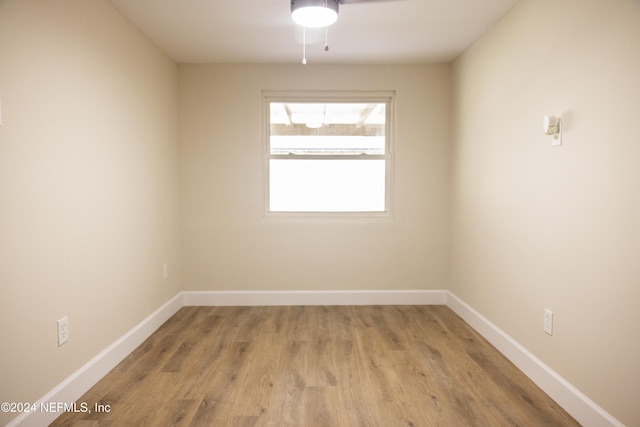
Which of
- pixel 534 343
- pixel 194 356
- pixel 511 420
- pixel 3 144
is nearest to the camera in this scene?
pixel 3 144

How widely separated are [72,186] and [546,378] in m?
2.86

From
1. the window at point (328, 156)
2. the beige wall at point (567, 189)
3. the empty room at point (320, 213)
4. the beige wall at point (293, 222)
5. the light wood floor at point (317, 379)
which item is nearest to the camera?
the beige wall at point (567, 189)

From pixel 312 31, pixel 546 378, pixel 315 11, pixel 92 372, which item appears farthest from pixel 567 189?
pixel 92 372

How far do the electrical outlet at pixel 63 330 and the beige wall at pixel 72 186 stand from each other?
32 mm

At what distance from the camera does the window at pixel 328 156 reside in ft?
12.7

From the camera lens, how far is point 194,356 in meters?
2.64

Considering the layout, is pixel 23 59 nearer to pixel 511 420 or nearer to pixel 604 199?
pixel 604 199

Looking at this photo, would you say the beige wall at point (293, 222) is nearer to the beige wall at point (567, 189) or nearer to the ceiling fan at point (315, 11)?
the beige wall at point (567, 189)

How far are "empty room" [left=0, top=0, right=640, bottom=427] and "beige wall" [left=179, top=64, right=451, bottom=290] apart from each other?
0.07ft

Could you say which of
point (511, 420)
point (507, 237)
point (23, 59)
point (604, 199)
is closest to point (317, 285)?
point (507, 237)

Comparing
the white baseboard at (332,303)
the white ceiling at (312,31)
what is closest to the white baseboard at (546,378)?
the white baseboard at (332,303)

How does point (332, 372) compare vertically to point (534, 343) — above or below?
below

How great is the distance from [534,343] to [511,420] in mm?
613

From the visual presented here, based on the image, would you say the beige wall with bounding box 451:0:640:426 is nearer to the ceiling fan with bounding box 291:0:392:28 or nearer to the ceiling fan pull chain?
the ceiling fan with bounding box 291:0:392:28
